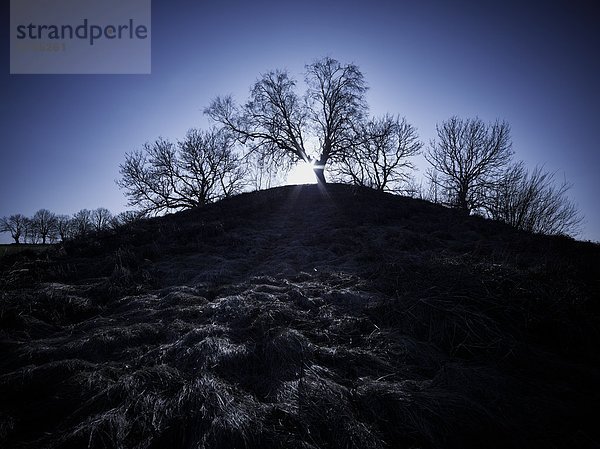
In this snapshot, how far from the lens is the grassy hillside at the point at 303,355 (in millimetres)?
1813

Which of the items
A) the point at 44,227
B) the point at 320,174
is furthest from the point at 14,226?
the point at 320,174

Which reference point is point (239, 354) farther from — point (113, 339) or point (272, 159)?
point (272, 159)

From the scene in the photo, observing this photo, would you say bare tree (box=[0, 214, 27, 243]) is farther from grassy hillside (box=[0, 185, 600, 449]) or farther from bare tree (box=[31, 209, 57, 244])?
grassy hillside (box=[0, 185, 600, 449])

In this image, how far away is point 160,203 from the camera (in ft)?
63.3

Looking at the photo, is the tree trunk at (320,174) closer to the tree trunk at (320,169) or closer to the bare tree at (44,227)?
the tree trunk at (320,169)

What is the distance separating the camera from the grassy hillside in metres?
1.81

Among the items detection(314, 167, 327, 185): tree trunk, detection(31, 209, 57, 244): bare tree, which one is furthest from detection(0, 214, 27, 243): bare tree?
detection(314, 167, 327, 185): tree trunk

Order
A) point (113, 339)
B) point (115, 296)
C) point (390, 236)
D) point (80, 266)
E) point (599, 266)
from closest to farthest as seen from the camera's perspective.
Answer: point (113, 339) → point (115, 296) → point (599, 266) → point (80, 266) → point (390, 236)

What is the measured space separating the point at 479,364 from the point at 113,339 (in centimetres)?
384

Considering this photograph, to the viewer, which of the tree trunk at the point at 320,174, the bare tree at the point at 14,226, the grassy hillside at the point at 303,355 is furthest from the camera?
the bare tree at the point at 14,226

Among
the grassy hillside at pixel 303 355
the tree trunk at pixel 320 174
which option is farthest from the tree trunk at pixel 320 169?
the grassy hillside at pixel 303 355

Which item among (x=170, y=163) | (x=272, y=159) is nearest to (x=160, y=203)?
(x=170, y=163)

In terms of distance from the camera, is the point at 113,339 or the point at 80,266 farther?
the point at 80,266

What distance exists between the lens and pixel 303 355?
261 cm
